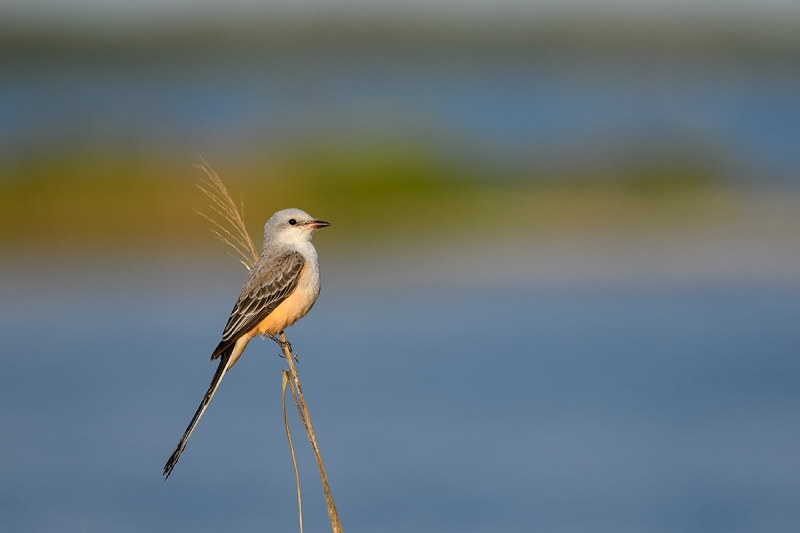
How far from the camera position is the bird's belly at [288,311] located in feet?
20.6

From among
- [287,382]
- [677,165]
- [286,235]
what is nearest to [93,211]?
[677,165]

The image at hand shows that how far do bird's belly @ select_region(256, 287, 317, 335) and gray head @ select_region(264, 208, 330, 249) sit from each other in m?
0.55

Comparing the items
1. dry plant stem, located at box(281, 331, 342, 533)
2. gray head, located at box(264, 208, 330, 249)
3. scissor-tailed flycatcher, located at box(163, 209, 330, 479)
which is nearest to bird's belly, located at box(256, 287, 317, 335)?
scissor-tailed flycatcher, located at box(163, 209, 330, 479)

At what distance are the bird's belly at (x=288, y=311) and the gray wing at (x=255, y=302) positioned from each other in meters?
Answer: 0.03

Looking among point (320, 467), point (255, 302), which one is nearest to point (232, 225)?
point (255, 302)

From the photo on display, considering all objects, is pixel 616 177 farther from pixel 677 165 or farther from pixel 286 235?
pixel 286 235

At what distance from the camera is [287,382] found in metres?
5.08

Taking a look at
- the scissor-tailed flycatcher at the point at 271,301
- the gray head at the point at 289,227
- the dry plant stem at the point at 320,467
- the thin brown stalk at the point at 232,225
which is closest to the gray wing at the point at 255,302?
the scissor-tailed flycatcher at the point at 271,301

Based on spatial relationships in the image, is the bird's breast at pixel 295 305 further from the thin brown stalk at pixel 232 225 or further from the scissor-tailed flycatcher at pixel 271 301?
the thin brown stalk at pixel 232 225

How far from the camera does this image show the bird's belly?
6.27m

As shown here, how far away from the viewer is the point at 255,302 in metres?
6.29

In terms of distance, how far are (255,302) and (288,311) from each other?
0.65ft

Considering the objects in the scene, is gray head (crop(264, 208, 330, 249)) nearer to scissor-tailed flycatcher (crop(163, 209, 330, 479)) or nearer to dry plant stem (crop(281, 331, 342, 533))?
scissor-tailed flycatcher (crop(163, 209, 330, 479))

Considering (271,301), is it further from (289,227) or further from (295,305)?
(289,227)
